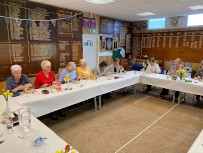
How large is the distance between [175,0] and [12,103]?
4.39 metres

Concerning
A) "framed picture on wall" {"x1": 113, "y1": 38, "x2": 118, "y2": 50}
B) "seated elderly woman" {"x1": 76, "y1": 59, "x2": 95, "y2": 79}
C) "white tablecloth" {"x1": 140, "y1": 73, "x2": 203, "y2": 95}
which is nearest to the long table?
"white tablecloth" {"x1": 140, "y1": 73, "x2": 203, "y2": 95}

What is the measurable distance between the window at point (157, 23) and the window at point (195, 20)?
42.3 inches

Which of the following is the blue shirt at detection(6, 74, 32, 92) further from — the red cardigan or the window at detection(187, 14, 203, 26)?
the window at detection(187, 14, 203, 26)

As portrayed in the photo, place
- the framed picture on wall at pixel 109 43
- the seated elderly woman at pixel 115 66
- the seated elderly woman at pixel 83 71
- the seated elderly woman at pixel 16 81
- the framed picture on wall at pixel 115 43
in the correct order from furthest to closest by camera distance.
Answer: the framed picture on wall at pixel 115 43
the framed picture on wall at pixel 109 43
the seated elderly woman at pixel 115 66
the seated elderly woman at pixel 83 71
the seated elderly woman at pixel 16 81

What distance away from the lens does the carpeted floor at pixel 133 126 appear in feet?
8.00

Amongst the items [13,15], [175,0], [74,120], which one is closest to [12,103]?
[74,120]

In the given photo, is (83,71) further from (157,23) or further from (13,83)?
(157,23)

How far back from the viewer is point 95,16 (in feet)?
19.8

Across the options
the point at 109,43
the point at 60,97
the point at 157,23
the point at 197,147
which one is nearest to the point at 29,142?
the point at 60,97

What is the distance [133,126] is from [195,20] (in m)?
5.50

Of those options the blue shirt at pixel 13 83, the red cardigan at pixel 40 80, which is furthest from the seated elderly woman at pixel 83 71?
the blue shirt at pixel 13 83

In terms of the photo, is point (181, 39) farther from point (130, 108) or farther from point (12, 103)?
point (12, 103)

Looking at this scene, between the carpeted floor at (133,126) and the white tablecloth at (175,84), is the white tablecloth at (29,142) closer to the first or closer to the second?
the carpeted floor at (133,126)

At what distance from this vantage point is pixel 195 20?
6156 millimetres
